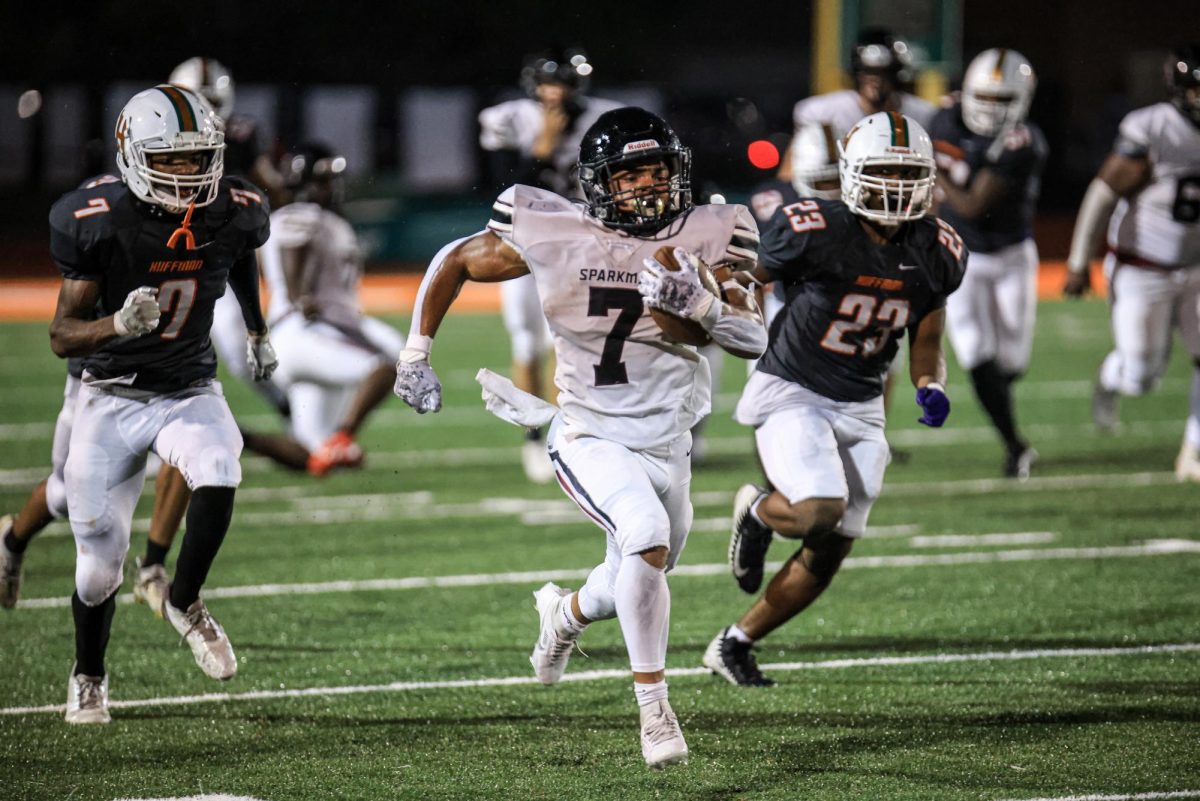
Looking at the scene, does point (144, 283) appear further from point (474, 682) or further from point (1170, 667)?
point (1170, 667)

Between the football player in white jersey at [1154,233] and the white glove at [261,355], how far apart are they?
4.34 metres

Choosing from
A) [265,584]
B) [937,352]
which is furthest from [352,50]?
[937,352]

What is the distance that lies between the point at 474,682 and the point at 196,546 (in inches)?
37.7

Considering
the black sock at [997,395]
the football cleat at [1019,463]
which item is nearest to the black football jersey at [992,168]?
the black sock at [997,395]

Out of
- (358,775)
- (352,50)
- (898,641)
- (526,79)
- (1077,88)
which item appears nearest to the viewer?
(358,775)

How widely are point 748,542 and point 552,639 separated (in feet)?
3.06

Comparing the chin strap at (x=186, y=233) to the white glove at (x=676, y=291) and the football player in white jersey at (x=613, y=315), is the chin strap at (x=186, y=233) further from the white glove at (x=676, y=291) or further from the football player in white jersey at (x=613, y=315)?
the white glove at (x=676, y=291)

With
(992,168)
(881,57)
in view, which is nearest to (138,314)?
(881,57)

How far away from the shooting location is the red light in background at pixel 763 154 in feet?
70.4

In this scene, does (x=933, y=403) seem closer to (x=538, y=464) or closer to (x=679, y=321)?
(x=679, y=321)

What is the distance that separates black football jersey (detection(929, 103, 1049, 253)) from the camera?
331 inches

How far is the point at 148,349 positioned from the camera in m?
4.89

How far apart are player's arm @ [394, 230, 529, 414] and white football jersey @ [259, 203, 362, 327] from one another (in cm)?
423

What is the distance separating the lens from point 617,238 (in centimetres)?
452
